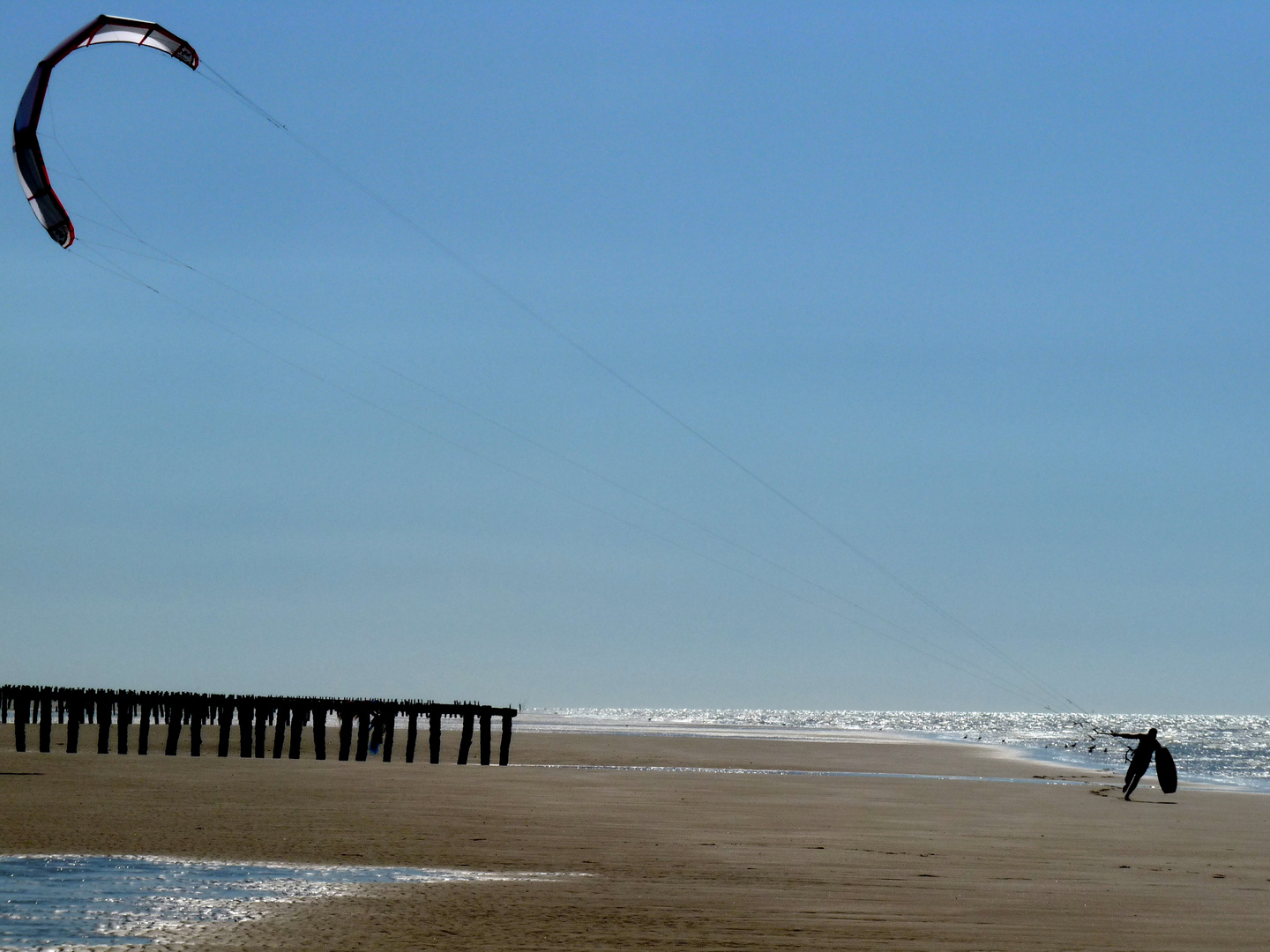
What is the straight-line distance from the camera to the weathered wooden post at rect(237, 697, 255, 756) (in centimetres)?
3478

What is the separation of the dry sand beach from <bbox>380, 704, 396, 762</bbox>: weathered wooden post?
802 centimetres

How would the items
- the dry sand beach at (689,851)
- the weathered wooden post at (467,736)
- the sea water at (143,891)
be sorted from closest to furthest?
1. the sea water at (143,891)
2. the dry sand beach at (689,851)
3. the weathered wooden post at (467,736)

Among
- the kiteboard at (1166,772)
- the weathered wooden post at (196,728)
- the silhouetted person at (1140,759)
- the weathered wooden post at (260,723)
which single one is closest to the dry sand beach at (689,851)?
the kiteboard at (1166,772)

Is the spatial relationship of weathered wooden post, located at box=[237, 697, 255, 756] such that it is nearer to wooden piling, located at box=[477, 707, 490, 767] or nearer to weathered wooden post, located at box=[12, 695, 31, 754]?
weathered wooden post, located at box=[12, 695, 31, 754]

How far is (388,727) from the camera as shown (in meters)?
38.2

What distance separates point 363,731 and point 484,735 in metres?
3.39

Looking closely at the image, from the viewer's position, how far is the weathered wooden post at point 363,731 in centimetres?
3653

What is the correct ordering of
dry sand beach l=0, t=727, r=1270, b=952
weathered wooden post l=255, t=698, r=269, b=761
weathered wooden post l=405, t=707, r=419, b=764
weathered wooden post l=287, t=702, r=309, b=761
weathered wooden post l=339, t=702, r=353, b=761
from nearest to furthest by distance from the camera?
dry sand beach l=0, t=727, r=1270, b=952
weathered wooden post l=339, t=702, r=353, b=761
weathered wooden post l=255, t=698, r=269, b=761
weathered wooden post l=405, t=707, r=419, b=764
weathered wooden post l=287, t=702, r=309, b=761

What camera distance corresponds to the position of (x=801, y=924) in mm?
10211

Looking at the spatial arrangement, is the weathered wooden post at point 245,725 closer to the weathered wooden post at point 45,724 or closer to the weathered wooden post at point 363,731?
the weathered wooden post at point 363,731

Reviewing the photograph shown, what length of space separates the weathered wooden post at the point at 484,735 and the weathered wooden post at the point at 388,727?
250cm

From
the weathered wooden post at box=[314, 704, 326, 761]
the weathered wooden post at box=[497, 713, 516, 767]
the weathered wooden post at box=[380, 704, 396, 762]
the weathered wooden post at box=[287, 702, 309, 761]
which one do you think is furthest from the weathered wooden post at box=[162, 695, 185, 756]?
the weathered wooden post at box=[497, 713, 516, 767]

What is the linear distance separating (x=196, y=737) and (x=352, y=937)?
2681 cm

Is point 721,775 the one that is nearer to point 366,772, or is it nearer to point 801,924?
point 366,772
